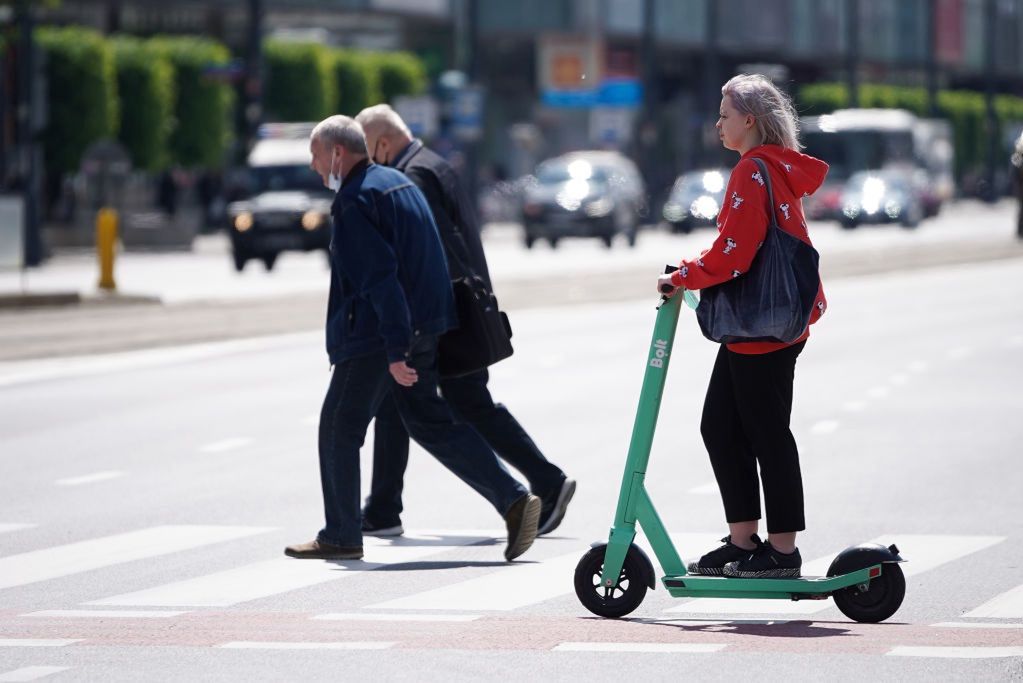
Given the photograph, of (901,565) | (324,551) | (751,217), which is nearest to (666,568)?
(751,217)

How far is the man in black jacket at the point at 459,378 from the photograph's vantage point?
9.60 m

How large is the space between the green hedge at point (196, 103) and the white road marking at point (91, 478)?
40248 mm

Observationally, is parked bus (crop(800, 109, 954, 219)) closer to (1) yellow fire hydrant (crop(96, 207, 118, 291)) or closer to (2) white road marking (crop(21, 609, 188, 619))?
(1) yellow fire hydrant (crop(96, 207, 118, 291))

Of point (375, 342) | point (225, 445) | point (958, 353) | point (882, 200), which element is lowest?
point (882, 200)

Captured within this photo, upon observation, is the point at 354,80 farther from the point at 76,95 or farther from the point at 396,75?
the point at 76,95

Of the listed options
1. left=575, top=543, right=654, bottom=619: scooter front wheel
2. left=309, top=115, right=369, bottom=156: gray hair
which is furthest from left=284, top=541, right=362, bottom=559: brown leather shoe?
left=575, top=543, right=654, bottom=619: scooter front wheel

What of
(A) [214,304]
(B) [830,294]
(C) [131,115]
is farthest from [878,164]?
(A) [214,304]

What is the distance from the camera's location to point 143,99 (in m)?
50.3

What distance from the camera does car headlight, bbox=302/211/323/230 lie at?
119 feet

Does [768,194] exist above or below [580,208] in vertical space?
above

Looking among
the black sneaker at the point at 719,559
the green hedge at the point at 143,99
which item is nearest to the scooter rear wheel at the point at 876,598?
the black sneaker at the point at 719,559

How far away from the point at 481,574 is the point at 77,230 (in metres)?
39.7

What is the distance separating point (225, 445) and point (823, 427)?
3541 mm

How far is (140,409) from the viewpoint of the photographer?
15.4 meters
